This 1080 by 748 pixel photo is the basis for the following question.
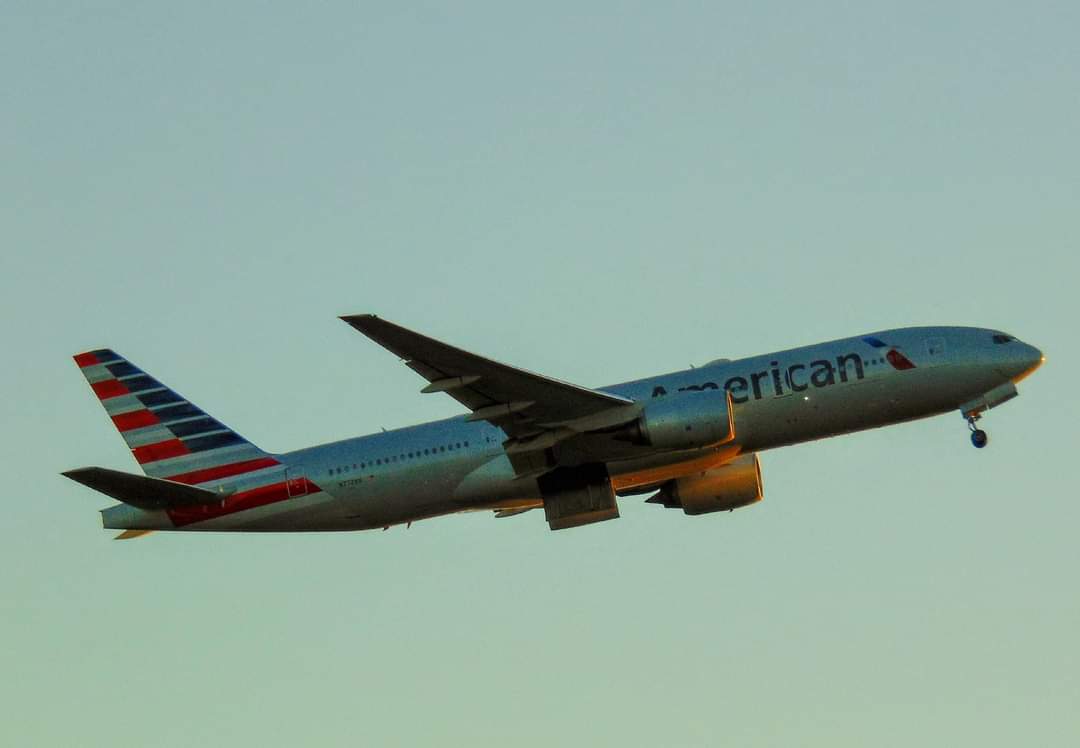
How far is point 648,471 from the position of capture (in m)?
49.9

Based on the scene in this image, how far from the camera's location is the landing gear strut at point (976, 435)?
49062 mm

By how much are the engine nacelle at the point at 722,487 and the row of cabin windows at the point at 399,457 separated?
6.82 metres

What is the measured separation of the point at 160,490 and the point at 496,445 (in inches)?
393

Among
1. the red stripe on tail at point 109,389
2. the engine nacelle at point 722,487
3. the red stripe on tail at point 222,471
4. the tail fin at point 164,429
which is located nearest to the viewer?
the engine nacelle at point 722,487

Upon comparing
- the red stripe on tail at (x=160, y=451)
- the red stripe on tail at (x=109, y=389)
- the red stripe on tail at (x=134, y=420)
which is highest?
the red stripe on tail at (x=109, y=389)

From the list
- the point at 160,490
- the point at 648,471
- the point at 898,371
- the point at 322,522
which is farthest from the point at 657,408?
the point at 160,490

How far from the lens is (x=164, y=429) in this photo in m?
54.8

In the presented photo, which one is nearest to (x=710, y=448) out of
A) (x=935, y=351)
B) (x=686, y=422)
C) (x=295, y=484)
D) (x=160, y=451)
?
(x=686, y=422)

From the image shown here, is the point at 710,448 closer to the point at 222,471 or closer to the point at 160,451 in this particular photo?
the point at 222,471

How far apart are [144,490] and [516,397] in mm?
11571

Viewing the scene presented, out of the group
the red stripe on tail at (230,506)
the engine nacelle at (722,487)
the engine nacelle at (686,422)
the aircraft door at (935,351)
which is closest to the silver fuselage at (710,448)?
the aircraft door at (935,351)

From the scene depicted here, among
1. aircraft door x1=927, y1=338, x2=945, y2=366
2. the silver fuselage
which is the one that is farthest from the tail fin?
aircraft door x1=927, y1=338, x2=945, y2=366

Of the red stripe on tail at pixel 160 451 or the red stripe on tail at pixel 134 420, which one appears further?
the red stripe on tail at pixel 134 420

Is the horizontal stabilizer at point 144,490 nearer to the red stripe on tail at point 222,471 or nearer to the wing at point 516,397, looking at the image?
the red stripe on tail at point 222,471
